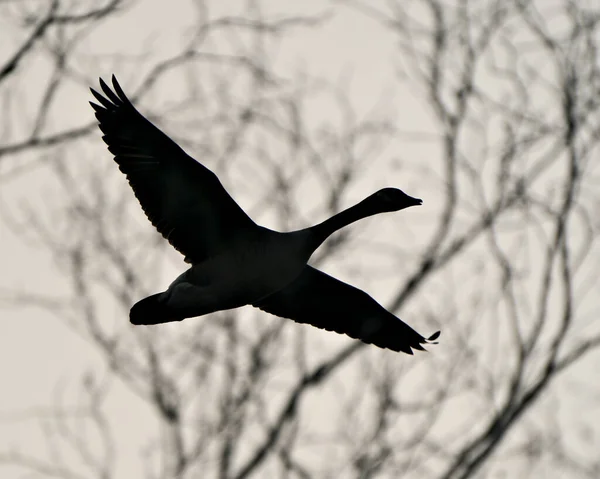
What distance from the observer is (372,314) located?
7.39 m

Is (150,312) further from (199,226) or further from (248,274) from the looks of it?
Result: (248,274)

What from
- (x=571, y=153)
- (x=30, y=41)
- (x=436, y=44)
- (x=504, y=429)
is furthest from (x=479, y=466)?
(x=30, y=41)

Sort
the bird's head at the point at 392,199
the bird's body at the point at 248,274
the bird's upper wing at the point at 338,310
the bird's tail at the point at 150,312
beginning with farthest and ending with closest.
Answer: the bird's upper wing at the point at 338,310
the bird's tail at the point at 150,312
the bird's head at the point at 392,199
the bird's body at the point at 248,274

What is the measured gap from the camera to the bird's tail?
6.57 metres

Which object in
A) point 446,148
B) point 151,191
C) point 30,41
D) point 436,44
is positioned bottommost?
point 151,191

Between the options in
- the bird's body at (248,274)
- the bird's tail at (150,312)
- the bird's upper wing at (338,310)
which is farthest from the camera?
the bird's upper wing at (338,310)

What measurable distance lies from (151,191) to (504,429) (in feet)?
20.8

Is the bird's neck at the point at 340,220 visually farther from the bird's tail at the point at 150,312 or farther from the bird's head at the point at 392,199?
the bird's tail at the point at 150,312

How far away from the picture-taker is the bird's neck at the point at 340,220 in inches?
251

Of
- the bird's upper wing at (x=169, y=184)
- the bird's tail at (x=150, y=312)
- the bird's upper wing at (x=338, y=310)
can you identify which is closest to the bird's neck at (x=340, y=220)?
the bird's upper wing at (x=169, y=184)

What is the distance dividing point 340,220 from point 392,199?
32 cm

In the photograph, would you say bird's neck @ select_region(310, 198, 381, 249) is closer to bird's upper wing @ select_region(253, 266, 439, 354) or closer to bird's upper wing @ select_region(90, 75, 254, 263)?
bird's upper wing @ select_region(90, 75, 254, 263)

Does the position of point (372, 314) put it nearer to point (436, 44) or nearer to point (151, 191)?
point (151, 191)

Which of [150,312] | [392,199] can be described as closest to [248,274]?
[150,312]
